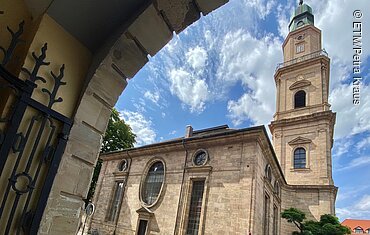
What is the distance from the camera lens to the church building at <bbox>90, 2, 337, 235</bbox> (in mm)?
13477

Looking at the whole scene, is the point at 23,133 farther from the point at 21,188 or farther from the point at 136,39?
the point at 136,39

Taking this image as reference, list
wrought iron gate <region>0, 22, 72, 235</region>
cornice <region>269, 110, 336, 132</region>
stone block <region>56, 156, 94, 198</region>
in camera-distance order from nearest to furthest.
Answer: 1. wrought iron gate <region>0, 22, 72, 235</region>
2. stone block <region>56, 156, 94, 198</region>
3. cornice <region>269, 110, 336, 132</region>

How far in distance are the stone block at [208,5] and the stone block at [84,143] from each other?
157 centimetres

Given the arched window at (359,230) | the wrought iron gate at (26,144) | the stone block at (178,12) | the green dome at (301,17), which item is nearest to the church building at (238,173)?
the green dome at (301,17)

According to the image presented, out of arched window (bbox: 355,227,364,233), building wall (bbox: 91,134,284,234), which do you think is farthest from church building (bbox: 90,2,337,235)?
arched window (bbox: 355,227,364,233)

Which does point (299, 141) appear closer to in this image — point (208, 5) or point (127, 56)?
point (208, 5)

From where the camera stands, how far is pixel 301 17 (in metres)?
31.5

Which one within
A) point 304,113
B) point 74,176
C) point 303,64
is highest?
point 303,64

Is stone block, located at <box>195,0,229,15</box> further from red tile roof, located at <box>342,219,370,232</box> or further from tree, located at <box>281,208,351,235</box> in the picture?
red tile roof, located at <box>342,219,370,232</box>

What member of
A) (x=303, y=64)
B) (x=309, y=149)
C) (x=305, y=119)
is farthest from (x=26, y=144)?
(x=303, y=64)

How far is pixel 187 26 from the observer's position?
256cm

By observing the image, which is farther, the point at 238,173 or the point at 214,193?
the point at 214,193

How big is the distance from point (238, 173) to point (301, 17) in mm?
26493

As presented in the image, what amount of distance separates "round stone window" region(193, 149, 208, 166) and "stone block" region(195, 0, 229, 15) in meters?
13.4
